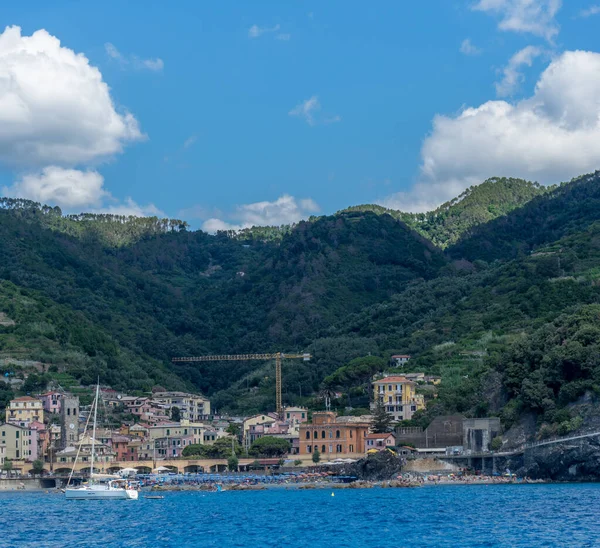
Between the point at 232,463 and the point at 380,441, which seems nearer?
the point at 380,441

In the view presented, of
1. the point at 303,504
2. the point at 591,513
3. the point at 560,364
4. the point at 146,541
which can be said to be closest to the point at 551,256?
the point at 560,364

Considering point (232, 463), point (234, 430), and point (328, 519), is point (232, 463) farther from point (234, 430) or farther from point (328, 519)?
point (328, 519)

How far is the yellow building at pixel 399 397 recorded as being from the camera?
136250 mm

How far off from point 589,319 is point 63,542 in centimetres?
6738

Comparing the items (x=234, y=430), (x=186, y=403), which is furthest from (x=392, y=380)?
(x=186, y=403)

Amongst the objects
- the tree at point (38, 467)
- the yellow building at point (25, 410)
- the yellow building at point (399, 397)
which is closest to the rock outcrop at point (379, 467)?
the yellow building at point (399, 397)

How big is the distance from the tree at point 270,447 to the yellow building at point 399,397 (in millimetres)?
12902

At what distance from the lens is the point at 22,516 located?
266 feet

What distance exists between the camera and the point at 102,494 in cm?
9844

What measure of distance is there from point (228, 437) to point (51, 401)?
23.5m

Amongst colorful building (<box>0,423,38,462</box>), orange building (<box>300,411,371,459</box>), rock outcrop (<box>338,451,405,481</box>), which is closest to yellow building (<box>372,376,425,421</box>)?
orange building (<box>300,411,371,459</box>)

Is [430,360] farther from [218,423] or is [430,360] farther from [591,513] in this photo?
[591,513]

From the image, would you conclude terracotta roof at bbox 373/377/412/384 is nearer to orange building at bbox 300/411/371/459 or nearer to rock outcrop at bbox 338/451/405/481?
orange building at bbox 300/411/371/459

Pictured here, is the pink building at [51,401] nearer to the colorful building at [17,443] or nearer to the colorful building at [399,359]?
the colorful building at [17,443]
